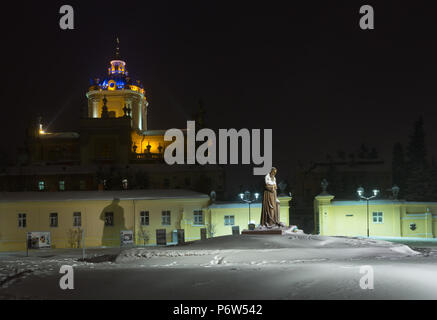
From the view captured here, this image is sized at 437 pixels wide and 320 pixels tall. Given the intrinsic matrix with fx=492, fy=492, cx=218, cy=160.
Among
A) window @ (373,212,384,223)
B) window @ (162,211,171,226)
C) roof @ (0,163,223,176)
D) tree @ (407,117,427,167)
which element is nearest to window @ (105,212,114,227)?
window @ (162,211,171,226)

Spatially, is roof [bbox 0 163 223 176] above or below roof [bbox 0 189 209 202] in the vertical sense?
above

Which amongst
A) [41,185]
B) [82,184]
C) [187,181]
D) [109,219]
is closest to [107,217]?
[109,219]

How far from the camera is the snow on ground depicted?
489 inches

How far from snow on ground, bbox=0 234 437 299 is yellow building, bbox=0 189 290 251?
13877 millimetres

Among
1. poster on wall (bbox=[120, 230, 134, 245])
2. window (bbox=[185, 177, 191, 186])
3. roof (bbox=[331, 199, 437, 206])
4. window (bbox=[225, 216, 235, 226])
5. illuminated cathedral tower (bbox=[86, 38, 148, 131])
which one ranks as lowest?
poster on wall (bbox=[120, 230, 134, 245])

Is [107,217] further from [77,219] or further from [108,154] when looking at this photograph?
[108,154]

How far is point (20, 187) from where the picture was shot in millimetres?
59875

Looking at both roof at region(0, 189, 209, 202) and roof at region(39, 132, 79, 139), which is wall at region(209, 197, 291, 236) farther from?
roof at region(39, 132, 79, 139)

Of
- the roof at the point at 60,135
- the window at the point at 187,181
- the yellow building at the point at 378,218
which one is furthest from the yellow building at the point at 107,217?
the roof at the point at 60,135

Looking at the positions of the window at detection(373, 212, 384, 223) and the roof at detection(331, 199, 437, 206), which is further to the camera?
the window at detection(373, 212, 384, 223)

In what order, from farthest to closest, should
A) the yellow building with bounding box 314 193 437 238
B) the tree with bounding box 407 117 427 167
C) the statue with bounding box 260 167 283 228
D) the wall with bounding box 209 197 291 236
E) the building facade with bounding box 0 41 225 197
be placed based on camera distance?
the tree with bounding box 407 117 427 167, the building facade with bounding box 0 41 225 197, the wall with bounding box 209 197 291 236, the yellow building with bounding box 314 193 437 238, the statue with bounding box 260 167 283 228

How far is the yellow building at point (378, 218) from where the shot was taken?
34.6 m

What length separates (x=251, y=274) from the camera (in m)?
15.0

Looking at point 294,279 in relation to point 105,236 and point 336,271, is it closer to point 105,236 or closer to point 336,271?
point 336,271
